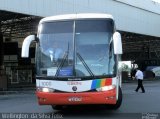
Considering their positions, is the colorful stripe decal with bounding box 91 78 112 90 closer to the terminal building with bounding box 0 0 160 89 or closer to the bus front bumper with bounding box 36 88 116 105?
the bus front bumper with bounding box 36 88 116 105

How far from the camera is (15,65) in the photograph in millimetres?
49906

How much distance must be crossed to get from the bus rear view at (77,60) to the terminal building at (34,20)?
1792 cm

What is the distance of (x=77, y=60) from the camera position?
43.4ft

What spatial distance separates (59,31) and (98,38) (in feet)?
3.94

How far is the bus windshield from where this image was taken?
13141 millimetres

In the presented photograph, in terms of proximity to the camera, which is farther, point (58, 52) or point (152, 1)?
point (152, 1)

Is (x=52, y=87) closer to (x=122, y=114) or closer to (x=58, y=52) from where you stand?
(x=58, y=52)

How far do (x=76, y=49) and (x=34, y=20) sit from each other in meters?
26.5

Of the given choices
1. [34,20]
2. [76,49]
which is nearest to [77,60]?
[76,49]

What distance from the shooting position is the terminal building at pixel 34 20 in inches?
1366

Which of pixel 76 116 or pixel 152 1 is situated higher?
pixel 152 1

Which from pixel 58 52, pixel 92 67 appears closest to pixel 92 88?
pixel 92 67

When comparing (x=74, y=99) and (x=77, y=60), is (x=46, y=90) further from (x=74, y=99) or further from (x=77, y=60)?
(x=77, y=60)

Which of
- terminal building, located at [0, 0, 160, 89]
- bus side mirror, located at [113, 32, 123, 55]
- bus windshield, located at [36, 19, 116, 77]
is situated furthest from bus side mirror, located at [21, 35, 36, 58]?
terminal building, located at [0, 0, 160, 89]
